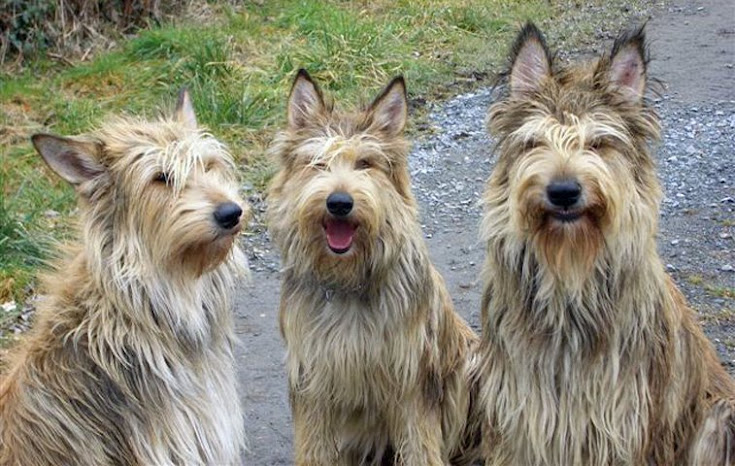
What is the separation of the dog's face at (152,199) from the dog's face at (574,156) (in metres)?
1.11

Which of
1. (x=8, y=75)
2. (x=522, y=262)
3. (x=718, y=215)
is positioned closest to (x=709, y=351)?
(x=522, y=262)

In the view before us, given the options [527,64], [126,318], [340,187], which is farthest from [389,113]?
[126,318]

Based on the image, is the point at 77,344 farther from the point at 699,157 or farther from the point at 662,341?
the point at 699,157

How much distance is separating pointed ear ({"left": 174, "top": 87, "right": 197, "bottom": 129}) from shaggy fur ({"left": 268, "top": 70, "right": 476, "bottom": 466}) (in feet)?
1.56

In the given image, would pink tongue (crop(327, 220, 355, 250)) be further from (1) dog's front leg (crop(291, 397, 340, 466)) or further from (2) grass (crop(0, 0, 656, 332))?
(2) grass (crop(0, 0, 656, 332))

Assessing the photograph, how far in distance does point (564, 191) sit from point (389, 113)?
112cm

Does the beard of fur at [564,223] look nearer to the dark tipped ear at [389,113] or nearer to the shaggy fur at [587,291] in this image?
the shaggy fur at [587,291]

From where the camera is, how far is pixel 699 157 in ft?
26.7

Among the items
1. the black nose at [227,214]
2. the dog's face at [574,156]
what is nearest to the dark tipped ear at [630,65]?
the dog's face at [574,156]

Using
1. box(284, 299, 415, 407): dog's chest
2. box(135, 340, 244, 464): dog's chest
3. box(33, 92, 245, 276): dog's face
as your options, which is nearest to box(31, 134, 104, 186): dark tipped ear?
box(33, 92, 245, 276): dog's face

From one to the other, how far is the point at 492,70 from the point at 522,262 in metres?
6.63

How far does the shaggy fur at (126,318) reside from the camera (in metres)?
3.62

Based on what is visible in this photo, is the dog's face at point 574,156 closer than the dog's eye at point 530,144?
Yes

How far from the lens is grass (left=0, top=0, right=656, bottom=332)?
7513 millimetres
